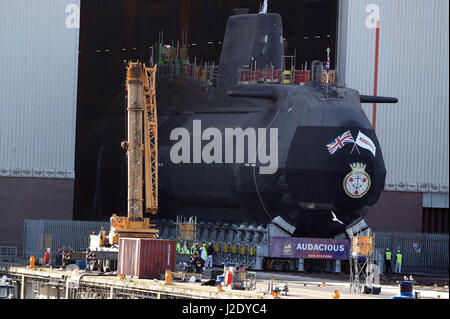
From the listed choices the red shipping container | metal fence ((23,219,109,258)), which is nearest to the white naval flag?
the red shipping container

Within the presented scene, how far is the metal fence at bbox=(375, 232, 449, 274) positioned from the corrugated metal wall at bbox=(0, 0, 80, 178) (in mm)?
16221

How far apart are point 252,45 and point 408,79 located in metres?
9.87

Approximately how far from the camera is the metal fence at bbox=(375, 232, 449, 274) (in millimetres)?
59247

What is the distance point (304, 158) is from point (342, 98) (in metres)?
3.68

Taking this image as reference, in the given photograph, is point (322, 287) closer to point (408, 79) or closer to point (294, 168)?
point (294, 168)

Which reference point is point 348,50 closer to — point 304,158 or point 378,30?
point 378,30

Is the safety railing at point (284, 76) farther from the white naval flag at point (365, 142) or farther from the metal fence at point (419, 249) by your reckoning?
the metal fence at point (419, 249)

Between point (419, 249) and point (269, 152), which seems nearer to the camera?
point (269, 152)

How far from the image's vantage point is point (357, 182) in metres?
52.1
